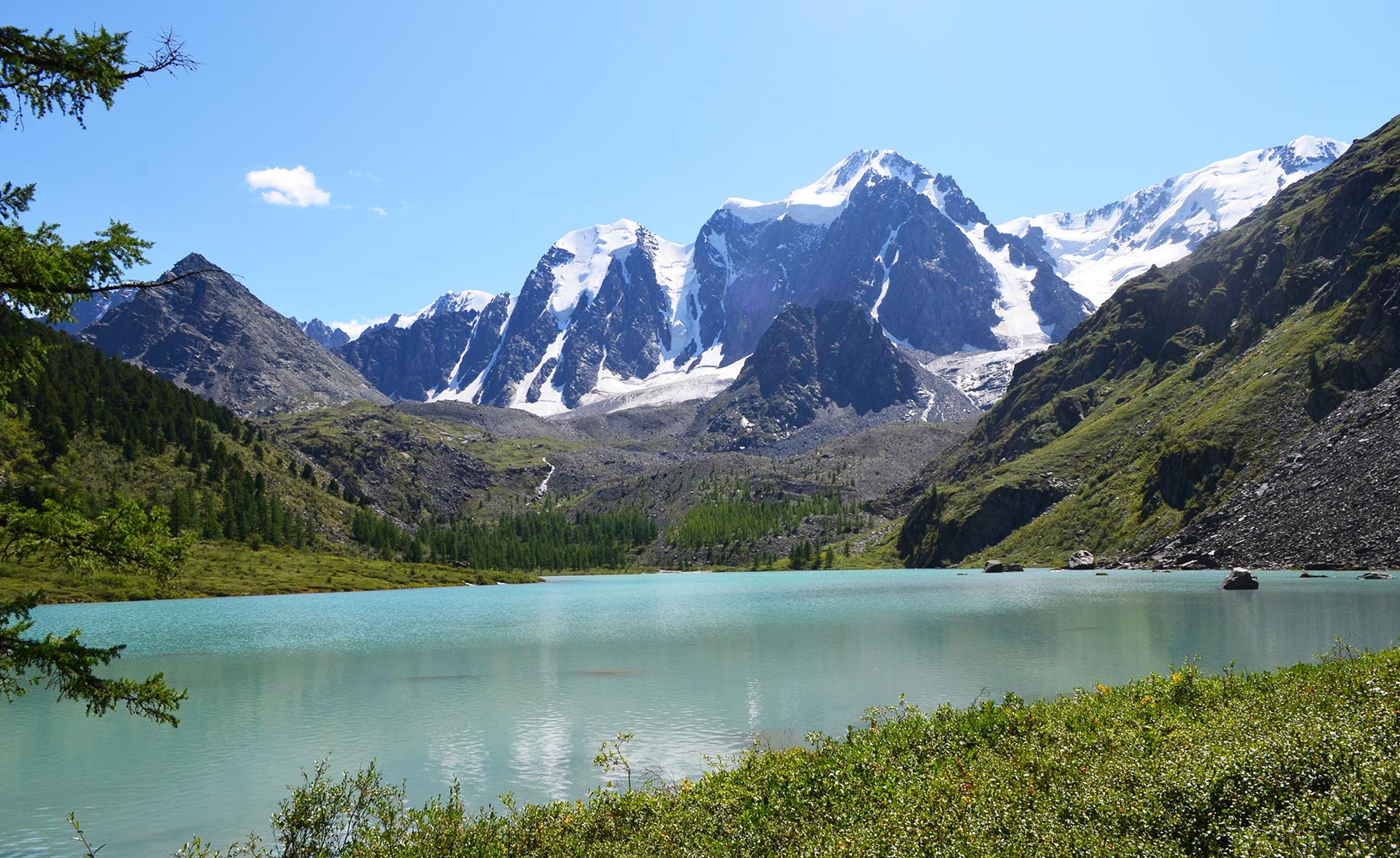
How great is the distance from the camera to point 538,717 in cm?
4000

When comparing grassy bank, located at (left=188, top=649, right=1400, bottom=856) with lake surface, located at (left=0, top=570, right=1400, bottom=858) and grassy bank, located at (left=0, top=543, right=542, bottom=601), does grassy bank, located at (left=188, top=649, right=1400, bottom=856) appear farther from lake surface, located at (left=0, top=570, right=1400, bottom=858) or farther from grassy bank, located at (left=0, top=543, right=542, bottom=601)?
grassy bank, located at (left=0, top=543, right=542, bottom=601)

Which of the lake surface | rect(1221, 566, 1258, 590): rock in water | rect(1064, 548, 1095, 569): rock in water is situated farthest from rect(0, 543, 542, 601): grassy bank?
rect(1064, 548, 1095, 569): rock in water

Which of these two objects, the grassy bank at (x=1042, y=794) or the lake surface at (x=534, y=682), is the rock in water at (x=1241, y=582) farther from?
the grassy bank at (x=1042, y=794)

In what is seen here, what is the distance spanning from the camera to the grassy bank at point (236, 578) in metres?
122

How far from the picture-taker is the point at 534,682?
51.1 metres

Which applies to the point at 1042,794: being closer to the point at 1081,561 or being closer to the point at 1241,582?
the point at 1241,582

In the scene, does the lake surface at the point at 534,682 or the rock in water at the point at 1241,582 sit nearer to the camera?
the lake surface at the point at 534,682

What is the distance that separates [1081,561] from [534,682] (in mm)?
156912

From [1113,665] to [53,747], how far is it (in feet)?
179

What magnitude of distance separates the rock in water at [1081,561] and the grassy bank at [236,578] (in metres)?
154

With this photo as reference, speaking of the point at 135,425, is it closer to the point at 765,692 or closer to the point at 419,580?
the point at 419,580

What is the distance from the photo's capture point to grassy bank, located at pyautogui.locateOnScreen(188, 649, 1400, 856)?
12328 mm

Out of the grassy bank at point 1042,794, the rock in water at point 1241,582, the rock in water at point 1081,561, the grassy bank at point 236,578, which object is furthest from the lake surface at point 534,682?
the rock in water at point 1081,561

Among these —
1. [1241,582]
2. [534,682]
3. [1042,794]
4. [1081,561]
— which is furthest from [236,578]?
[1081,561]
